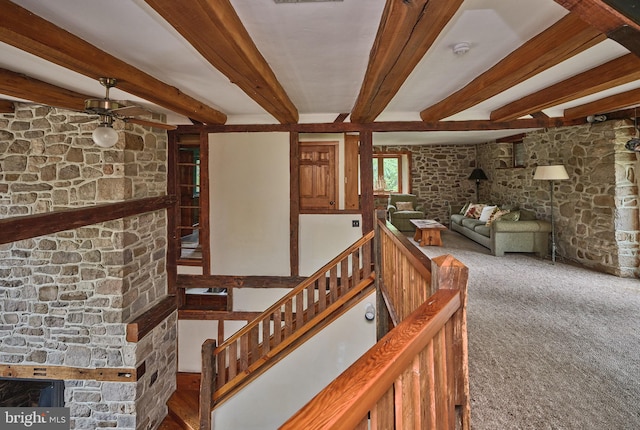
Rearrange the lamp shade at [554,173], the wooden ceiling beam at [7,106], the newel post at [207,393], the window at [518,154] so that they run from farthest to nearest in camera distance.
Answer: the window at [518,154], the lamp shade at [554,173], the newel post at [207,393], the wooden ceiling beam at [7,106]

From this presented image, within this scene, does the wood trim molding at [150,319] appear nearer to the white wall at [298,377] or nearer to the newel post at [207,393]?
the newel post at [207,393]

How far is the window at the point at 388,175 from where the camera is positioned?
9234mm

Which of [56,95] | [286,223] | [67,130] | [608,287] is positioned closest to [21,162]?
[67,130]

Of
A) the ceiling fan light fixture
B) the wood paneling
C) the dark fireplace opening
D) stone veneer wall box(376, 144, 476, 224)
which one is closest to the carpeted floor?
the wood paneling

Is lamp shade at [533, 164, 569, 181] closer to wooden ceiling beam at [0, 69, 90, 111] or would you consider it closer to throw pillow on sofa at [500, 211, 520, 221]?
throw pillow on sofa at [500, 211, 520, 221]

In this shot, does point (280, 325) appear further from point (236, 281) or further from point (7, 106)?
point (7, 106)

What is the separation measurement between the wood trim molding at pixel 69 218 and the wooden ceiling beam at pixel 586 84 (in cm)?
444

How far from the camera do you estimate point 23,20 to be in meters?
1.68

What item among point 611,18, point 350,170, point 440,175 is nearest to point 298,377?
point 350,170

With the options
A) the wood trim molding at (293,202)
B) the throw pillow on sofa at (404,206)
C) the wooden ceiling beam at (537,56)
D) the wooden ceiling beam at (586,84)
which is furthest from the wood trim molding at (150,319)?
the throw pillow on sofa at (404,206)

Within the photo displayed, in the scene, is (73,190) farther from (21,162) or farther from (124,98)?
(124,98)

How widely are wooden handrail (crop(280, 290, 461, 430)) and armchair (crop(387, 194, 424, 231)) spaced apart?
7.15 metres

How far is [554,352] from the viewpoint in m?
2.37

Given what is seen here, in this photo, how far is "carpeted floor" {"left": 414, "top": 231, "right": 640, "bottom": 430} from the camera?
5.80 feet
